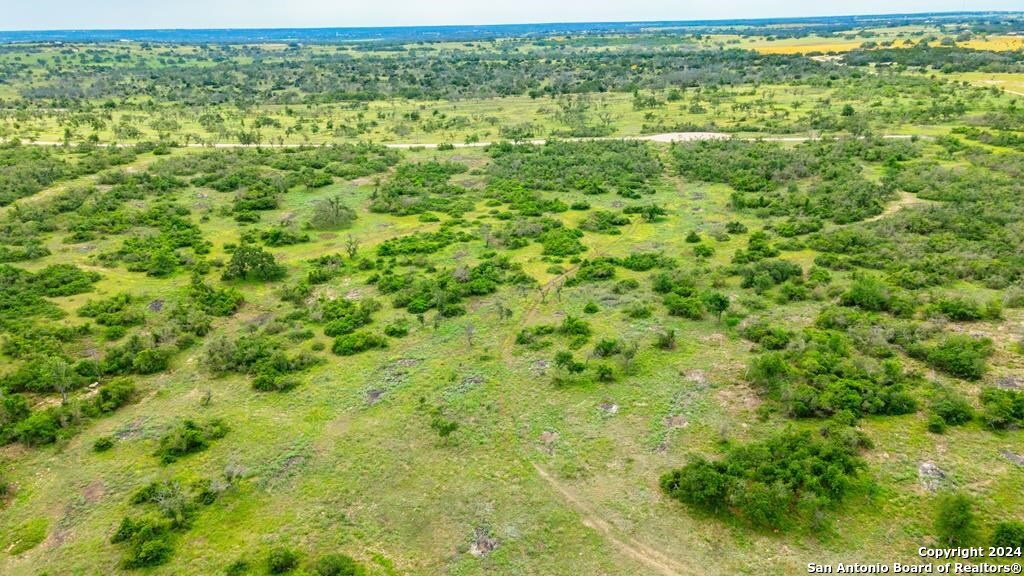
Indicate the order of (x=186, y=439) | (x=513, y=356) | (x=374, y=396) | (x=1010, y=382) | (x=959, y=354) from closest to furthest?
1. (x=186, y=439)
2. (x=1010, y=382)
3. (x=959, y=354)
4. (x=374, y=396)
5. (x=513, y=356)

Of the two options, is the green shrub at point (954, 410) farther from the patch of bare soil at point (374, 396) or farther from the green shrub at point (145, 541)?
the green shrub at point (145, 541)

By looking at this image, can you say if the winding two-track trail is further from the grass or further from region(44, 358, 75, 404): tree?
region(44, 358, 75, 404): tree

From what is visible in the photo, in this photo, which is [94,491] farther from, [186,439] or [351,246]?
[351,246]

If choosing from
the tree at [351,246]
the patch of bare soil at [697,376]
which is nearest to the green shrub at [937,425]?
the patch of bare soil at [697,376]

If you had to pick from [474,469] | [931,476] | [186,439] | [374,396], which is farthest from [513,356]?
[931,476]

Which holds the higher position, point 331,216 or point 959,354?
point 331,216

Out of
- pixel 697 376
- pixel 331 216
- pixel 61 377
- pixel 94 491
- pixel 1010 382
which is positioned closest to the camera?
pixel 94 491

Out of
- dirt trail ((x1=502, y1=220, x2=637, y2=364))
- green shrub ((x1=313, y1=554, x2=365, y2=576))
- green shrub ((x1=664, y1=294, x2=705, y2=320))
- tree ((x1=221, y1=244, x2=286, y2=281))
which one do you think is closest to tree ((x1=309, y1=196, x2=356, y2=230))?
tree ((x1=221, y1=244, x2=286, y2=281))
